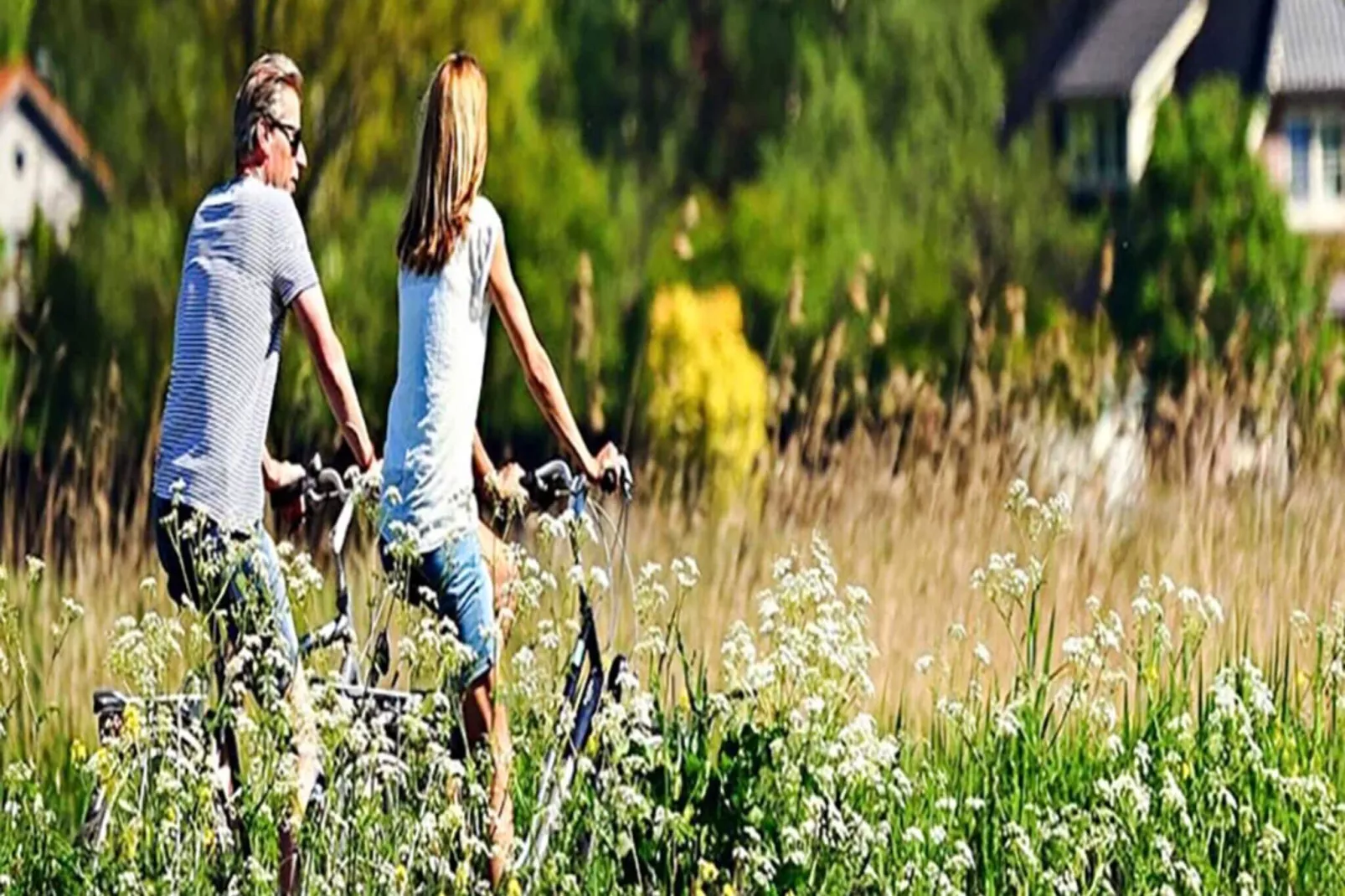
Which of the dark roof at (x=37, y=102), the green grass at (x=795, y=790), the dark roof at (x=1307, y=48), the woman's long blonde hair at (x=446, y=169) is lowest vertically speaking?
the green grass at (x=795, y=790)

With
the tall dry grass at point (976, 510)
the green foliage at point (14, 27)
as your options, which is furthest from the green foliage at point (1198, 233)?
the tall dry grass at point (976, 510)

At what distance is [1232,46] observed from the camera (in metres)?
52.4

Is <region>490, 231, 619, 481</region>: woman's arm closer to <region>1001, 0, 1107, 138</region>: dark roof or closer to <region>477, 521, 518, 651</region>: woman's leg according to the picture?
<region>477, 521, 518, 651</region>: woman's leg

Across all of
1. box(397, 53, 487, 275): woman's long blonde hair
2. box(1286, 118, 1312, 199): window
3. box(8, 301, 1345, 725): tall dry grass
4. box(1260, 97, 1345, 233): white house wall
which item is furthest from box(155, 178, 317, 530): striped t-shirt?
box(1286, 118, 1312, 199): window

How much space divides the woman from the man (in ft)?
0.45

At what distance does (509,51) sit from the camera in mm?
29094

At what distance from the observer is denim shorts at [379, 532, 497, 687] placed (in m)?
6.25

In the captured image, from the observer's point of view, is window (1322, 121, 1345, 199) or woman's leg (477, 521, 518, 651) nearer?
woman's leg (477, 521, 518, 651)

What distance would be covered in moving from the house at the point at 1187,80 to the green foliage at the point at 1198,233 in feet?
30.1

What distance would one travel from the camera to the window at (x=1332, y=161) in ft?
172

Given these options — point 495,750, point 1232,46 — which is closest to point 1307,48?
point 1232,46

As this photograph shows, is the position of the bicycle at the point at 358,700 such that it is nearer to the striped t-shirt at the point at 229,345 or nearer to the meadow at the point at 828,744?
the meadow at the point at 828,744

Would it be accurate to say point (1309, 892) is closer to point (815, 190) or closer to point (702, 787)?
point (702, 787)

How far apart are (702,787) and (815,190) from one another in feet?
116
